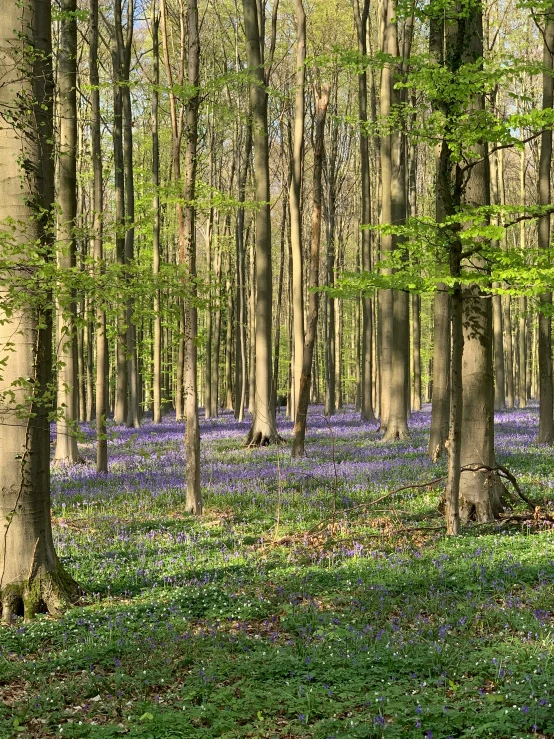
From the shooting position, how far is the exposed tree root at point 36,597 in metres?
6.21

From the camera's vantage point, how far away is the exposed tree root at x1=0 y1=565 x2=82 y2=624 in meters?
6.21

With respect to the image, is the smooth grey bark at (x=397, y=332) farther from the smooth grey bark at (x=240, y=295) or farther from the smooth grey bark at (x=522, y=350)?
the smooth grey bark at (x=522, y=350)

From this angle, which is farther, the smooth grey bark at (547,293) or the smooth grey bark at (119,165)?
the smooth grey bark at (119,165)

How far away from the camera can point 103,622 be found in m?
6.05

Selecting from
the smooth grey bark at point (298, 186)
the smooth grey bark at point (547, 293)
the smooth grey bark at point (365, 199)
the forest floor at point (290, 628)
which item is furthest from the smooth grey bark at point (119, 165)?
the smooth grey bark at point (547, 293)

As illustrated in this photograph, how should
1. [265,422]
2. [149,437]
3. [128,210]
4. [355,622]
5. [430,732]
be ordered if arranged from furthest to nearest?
[128,210]
[149,437]
[265,422]
[355,622]
[430,732]

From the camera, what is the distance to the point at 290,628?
5.89 metres

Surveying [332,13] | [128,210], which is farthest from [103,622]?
[332,13]

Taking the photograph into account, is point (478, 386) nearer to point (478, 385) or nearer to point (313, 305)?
point (478, 385)

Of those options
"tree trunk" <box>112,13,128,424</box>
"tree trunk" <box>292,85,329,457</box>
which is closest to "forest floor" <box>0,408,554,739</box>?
"tree trunk" <box>292,85,329,457</box>

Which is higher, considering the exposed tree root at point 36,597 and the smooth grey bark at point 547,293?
the smooth grey bark at point 547,293

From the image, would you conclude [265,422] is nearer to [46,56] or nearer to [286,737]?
[46,56]

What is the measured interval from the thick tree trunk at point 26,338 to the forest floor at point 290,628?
56cm

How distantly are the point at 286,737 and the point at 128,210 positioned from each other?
24556 millimetres
